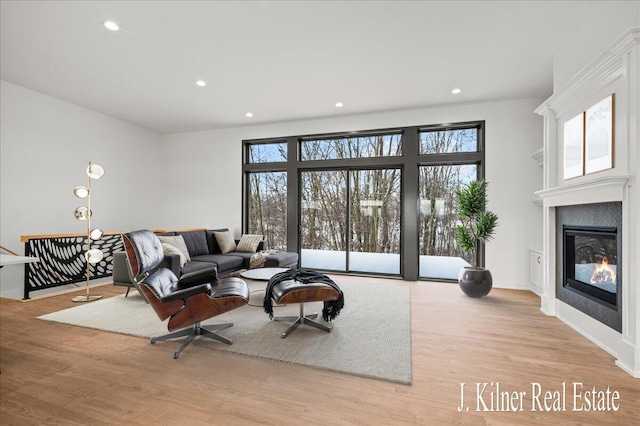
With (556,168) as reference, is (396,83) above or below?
above

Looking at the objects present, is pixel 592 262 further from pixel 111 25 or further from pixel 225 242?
pixel 111 25

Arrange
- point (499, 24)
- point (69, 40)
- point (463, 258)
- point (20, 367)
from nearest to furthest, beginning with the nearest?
point (20, 367) → point (499, 24) → point (69, 40) → point (463, 258)

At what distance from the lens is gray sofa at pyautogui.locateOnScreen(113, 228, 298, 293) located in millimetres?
4039

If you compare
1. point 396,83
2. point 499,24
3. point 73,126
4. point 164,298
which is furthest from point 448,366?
point 73,126

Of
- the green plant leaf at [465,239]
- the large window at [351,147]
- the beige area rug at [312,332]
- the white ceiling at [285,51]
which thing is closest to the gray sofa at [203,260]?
the beige area rug at [312,332]

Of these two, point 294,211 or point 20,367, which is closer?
point 20,367

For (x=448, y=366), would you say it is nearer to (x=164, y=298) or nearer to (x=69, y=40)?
(x=164, y=298)

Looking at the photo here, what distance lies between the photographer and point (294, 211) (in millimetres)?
6051

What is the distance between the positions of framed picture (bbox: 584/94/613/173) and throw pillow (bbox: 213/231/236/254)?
→ 16.7 feet

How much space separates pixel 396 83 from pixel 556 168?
2298 millimetres

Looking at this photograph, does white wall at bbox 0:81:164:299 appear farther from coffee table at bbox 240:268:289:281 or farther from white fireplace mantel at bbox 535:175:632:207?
white fireplace mantel at bbox 535:175:632:207

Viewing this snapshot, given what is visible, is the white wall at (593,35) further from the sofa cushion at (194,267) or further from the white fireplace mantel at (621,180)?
the sofa cushion at (194,267)

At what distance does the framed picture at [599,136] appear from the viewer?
8.45 feet

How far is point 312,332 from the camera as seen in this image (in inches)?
115
